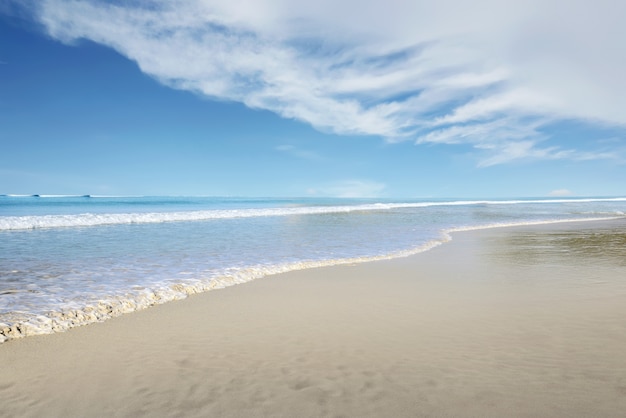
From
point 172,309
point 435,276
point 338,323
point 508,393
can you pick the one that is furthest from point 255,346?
point 435,276

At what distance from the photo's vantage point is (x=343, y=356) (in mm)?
4535

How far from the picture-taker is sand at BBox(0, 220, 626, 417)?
348 centimetres

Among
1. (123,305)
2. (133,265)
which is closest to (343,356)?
(123,305)

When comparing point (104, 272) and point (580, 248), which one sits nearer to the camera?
point (104, 272)

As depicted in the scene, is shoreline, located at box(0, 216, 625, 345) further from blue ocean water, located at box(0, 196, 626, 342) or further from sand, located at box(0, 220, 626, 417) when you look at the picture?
sand, located at box(0, 220, 626, 417)

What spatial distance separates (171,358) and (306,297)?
10.7ft

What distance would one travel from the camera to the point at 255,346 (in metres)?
4.90

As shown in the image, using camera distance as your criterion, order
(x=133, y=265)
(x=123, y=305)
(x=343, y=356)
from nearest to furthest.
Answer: (x=343, y=356) < (x=123, y=305) < (x=133, y=265)

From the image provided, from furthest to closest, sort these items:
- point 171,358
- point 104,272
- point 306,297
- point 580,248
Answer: point 580,248, point 104,272, point 306,297, point 171,358

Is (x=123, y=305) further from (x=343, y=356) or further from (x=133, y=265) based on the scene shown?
(x=343, y=356)

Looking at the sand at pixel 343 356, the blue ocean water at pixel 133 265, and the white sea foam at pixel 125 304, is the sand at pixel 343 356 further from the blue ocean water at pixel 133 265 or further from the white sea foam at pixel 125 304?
the blue ocean water at pixel 133 265

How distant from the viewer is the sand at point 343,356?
3482 millimetres

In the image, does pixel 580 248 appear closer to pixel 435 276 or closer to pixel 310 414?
pixel 435 276

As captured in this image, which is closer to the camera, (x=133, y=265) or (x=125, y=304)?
(x=125, y=304)
